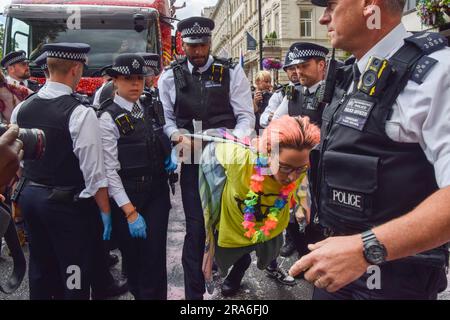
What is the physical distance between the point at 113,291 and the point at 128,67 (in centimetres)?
191

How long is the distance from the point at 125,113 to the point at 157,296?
52.5 inches

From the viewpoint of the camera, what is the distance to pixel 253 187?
2.61 meters

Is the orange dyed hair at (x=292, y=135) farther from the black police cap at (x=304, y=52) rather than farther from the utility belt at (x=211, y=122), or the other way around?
the black police cap at (x=304, y=52)

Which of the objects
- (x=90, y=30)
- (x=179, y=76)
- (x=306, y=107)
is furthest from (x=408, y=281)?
(x=90, y=30)

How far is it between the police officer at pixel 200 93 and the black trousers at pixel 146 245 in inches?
13.9

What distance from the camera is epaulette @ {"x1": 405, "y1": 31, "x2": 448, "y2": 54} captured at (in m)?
1.41

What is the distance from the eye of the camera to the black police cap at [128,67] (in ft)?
9.73

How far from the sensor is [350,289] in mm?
1719

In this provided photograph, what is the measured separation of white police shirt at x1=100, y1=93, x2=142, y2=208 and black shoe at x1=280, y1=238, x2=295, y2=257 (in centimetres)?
227

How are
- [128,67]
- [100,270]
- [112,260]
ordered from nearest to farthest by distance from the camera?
1. [128,67]
2. [100,270]
3. [112,260]

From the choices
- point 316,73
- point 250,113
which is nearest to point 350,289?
point 250,113

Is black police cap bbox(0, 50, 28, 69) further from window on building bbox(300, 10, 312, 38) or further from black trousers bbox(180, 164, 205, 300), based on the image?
window on building bbox(300, 10, 312, 38)

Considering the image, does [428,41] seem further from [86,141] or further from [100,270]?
[100,270]

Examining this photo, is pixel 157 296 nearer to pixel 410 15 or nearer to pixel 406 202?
pixel 406 202
